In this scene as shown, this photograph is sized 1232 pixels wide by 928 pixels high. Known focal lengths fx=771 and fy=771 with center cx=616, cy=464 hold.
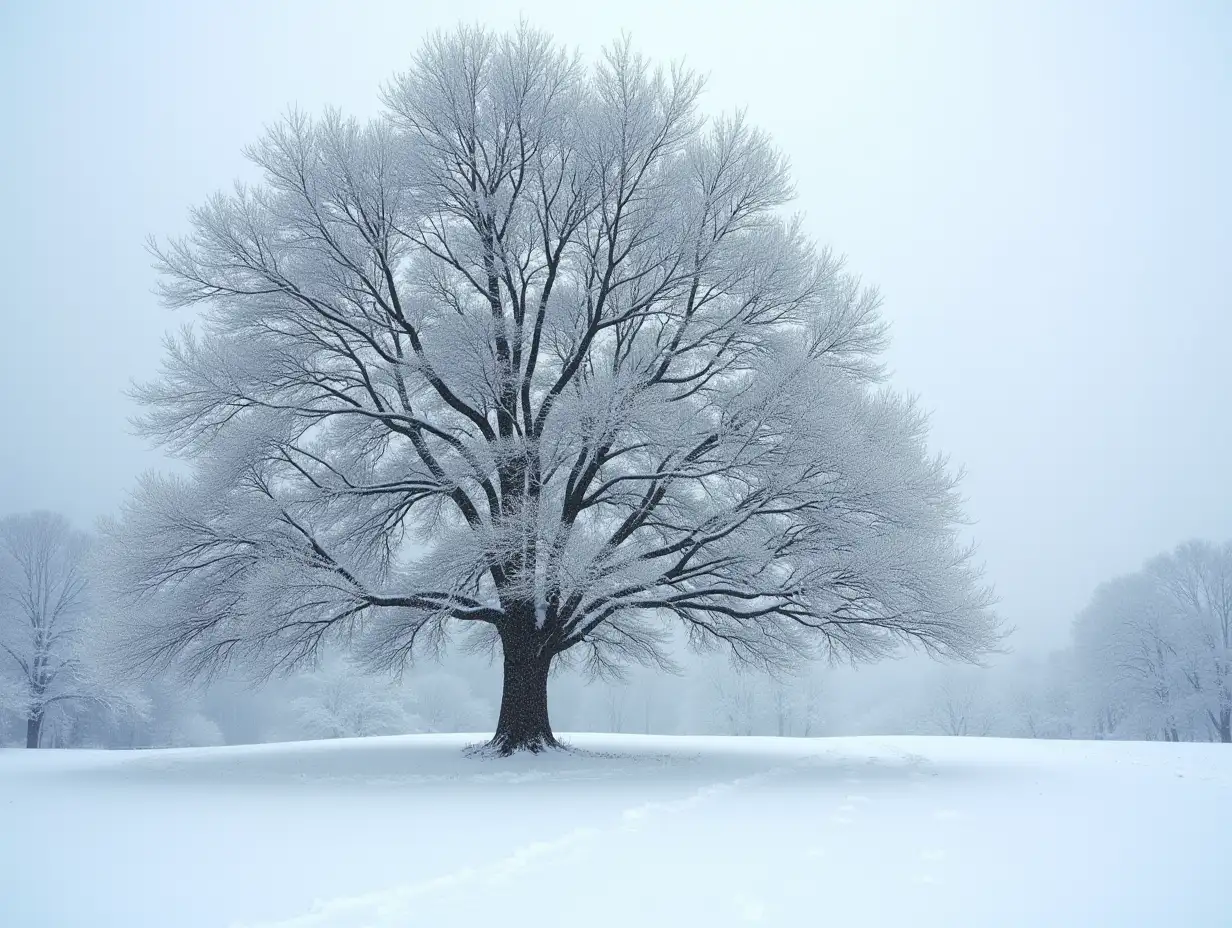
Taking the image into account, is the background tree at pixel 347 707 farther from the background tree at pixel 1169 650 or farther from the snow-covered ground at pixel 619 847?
the background tree at pixel 1169 650

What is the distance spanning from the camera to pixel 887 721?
4988 cm

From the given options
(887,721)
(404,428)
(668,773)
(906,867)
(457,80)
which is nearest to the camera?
(906,867)

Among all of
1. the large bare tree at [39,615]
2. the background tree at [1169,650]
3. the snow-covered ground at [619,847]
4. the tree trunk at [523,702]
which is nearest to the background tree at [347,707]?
the large bare tree at [39,615]

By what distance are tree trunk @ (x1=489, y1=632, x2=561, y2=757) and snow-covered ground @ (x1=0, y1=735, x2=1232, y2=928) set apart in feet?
5.79

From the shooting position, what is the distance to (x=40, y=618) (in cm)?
2492

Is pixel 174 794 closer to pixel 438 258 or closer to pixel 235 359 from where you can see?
pixel 235 359

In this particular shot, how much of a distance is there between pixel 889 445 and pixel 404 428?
29.0ft

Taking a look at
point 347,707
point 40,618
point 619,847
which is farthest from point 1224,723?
point 40,618

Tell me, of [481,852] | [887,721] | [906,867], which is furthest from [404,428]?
[887,721]

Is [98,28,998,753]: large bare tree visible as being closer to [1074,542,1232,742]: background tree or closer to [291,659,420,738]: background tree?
[1074,542,1232,742]: background tree

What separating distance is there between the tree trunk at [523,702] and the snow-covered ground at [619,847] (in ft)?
5.79

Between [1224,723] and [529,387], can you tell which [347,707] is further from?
[1224,723]

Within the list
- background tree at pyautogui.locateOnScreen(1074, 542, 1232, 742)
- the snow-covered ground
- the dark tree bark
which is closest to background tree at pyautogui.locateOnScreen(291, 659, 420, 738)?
the snow-covered ground

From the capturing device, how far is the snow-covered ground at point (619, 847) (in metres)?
4.56
